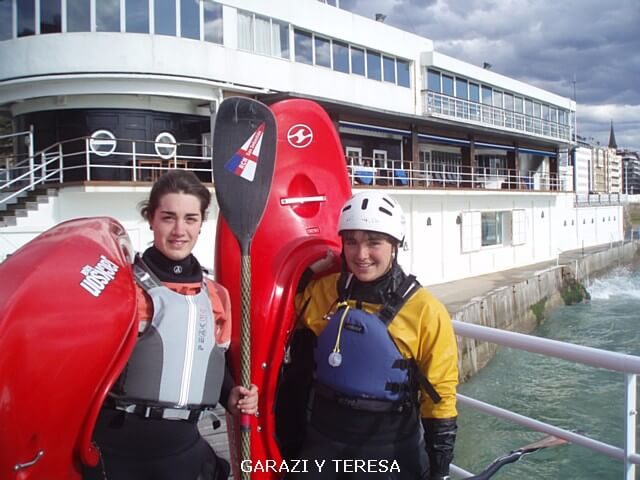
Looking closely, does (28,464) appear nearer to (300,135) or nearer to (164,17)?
(300,135)

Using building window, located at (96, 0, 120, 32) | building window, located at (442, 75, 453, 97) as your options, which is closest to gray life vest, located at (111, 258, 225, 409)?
building window, located at (96, 0, 120, 32)

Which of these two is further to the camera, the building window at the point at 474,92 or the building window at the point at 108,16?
the building window at the point at 474,92

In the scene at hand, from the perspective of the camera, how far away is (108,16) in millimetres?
Answer: 12375

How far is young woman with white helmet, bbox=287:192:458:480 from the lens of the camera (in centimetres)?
204

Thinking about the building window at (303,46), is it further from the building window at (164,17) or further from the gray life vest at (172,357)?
the gray life vest at (172,357)

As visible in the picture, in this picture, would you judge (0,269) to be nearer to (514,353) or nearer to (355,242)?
(355,242)

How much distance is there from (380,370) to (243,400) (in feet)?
1.73

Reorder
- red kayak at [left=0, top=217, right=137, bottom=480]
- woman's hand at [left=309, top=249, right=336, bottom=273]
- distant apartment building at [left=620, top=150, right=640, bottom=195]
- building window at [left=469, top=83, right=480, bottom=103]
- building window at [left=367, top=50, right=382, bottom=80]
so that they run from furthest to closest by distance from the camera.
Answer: distant apartment building at [left=620, top=150, right=640, bottom=195], building window at [left=469, top=83, right=480, bottom=103], building window at [left=367, top=50, right=382, bottom=80], woman's hand at [left=309, top=249, right=336, bottom=273], red kayak at [left=0, top=217, right=137, bottom=480]

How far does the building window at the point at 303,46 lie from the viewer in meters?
15.9

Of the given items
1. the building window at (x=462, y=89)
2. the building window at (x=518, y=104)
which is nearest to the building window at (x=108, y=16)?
the building window at (x=462, y=89)

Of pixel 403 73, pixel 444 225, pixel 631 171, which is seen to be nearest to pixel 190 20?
pixel 403 73

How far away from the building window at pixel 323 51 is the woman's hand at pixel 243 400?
15264 mm

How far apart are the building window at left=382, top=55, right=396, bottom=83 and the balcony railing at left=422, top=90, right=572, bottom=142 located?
157 cm

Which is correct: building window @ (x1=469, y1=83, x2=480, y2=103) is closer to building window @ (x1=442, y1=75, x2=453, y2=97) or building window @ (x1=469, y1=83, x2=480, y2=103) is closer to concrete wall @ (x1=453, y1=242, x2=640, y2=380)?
building window @ (x1=442, y1=75, x2=453, y2=97)
